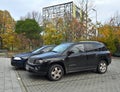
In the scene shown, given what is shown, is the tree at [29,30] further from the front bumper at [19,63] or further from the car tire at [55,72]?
the car tire at [55,72]

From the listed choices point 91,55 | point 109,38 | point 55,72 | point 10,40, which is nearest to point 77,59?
point 91,55

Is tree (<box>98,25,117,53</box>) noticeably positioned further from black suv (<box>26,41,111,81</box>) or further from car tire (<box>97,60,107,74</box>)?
car tire (<box>97,60,107,74</box>)

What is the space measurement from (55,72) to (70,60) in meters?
0.88

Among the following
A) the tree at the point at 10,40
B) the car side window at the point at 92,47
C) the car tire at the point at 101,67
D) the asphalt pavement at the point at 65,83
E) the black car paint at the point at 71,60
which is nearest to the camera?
the asphalt pavement at the point at 65,83

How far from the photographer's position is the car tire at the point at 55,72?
353 inches

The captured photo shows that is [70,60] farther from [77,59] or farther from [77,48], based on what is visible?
[77,48]

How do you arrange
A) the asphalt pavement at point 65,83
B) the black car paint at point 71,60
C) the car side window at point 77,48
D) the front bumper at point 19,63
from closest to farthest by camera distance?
the asphalt pavement at point 65,83 < the black car paint at point 71,60 < the car side window at point 77,48 < the front bumper at point 19,63

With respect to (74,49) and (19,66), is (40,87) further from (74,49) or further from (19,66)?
(19,66)

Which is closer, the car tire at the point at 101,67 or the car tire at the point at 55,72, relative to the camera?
the car tire at the point at 55,72

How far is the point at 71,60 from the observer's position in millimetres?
9539

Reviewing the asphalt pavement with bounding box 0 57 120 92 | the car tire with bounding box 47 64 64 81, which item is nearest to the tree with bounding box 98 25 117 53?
the asphalt pavement with bounding box 0 57 120 92

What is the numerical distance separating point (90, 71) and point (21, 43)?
3134 centimetres

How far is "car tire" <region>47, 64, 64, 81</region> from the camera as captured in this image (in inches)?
353

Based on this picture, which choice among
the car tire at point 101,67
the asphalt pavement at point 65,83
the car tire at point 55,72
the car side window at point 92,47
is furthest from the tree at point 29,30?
the car tire at point 55,72
